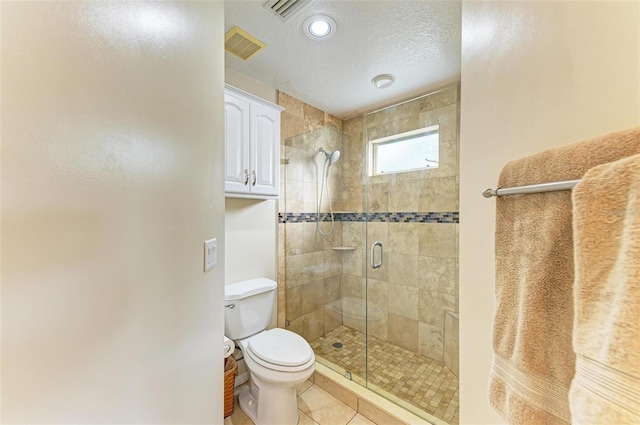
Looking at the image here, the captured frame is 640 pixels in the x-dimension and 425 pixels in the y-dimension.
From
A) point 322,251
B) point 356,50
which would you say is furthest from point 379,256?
point 356,50

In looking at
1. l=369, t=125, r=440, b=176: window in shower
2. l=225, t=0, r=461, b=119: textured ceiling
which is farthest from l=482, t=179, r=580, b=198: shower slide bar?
l=369, t=125, r=440, b=176: window in shower

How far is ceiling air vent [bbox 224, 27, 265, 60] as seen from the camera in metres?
1.50

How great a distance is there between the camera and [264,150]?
1831mm

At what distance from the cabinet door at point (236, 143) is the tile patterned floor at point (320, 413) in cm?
148

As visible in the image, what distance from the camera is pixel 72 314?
1.24 ft

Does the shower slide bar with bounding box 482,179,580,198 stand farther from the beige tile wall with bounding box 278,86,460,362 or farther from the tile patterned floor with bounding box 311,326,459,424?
the tile patterned floor with bounding box 311,326,459,424

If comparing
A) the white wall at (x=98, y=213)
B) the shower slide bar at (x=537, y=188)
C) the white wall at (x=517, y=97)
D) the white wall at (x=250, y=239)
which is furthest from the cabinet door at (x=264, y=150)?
the shower slide bar at (x=537, y=188)

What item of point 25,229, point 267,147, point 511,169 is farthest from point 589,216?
point 267,147

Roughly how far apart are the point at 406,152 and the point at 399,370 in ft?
6.00

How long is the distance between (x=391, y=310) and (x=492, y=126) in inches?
76.2

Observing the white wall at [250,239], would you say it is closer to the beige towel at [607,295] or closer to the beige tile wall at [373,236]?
the beige tile wall at [373,236]

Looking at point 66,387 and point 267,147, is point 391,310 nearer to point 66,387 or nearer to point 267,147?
point 267,147

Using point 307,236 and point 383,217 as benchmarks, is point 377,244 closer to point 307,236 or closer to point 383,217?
point 383,217

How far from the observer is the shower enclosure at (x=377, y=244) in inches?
75.7
